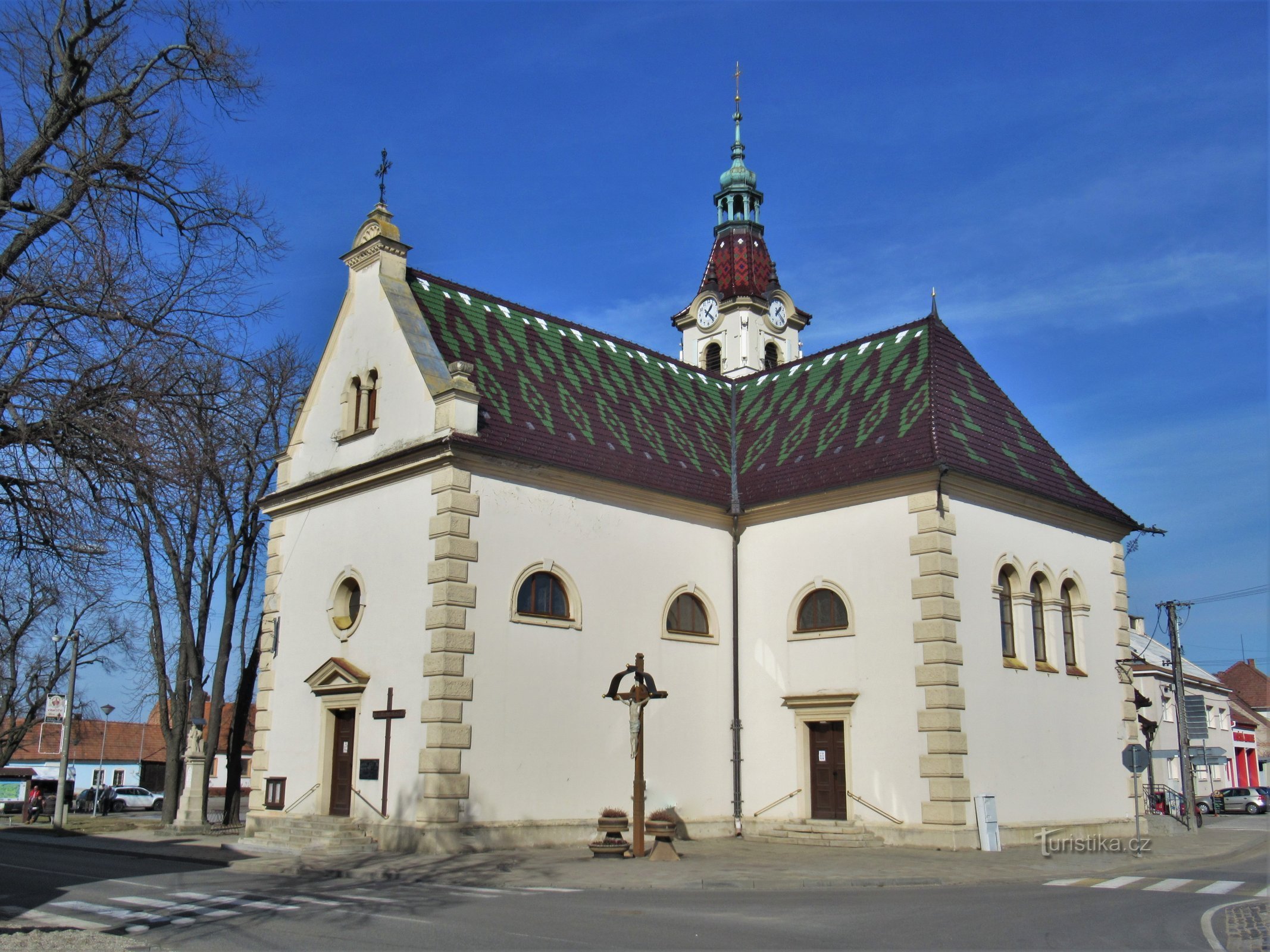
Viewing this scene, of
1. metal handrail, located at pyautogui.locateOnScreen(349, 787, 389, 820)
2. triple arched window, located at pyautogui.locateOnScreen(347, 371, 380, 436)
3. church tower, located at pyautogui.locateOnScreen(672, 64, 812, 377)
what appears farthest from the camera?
church tower, located at pyautogui.locateOnScreen(672, 64, 812, 377)

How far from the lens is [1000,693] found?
74.2 feet

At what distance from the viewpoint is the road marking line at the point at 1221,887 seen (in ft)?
50.4

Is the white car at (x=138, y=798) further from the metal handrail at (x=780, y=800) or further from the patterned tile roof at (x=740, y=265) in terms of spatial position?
the metal handrail at (x=780, y=800)

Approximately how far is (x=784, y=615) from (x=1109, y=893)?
10.5 m

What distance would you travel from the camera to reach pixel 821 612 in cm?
2420

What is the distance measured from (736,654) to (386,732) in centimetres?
851

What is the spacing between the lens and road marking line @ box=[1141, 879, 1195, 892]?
15555 millimetres

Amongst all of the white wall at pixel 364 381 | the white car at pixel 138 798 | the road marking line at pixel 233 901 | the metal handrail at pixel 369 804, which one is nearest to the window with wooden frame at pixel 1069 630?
the white wall at pixel 364 381

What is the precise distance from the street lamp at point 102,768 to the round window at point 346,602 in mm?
26577

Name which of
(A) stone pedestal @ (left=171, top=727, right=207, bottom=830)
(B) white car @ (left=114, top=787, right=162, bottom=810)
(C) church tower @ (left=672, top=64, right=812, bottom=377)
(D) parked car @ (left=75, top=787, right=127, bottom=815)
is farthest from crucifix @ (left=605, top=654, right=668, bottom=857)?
(B) white car @ (left=114, top=787, right=162, bottom=810)

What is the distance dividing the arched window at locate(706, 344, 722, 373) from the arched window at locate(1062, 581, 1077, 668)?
50.9ft

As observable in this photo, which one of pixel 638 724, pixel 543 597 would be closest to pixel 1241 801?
pixel 543 597

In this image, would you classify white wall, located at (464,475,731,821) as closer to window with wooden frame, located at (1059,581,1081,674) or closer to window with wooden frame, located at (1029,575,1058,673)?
window with wooden frame, located at (1029,575,1058,673)

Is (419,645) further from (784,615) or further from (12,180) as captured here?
(12,180)
